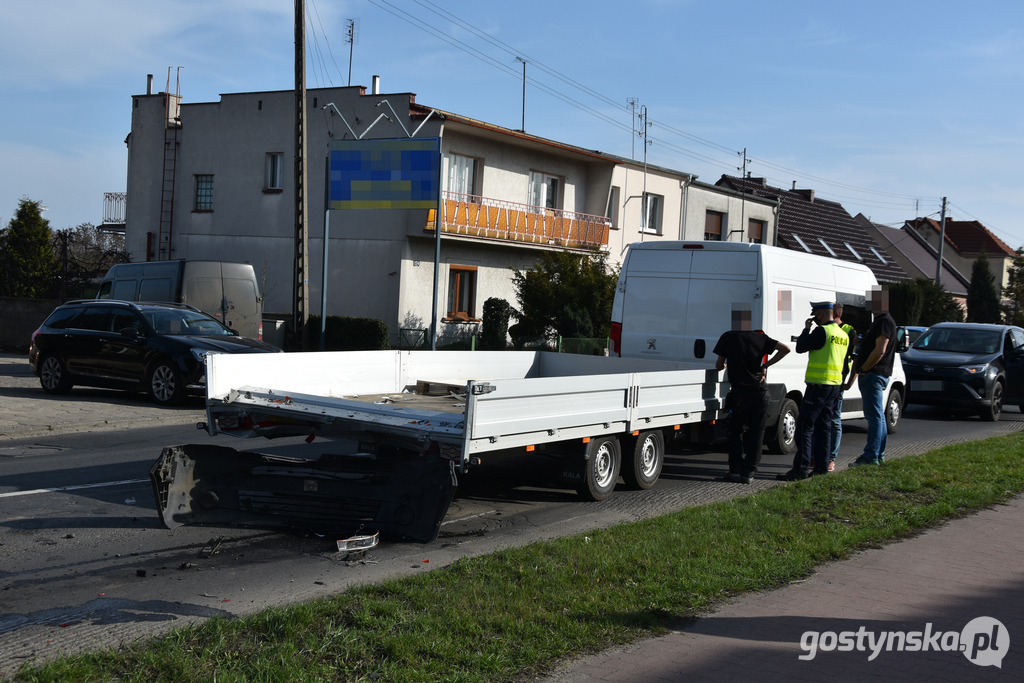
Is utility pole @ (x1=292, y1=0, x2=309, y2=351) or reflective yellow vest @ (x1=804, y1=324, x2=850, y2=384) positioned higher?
utility pole @ (x1=292, y1=0, x2=309, y2=351)

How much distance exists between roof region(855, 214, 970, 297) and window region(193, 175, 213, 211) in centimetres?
4322

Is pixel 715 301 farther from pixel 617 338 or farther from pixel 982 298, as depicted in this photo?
pixel 982 298

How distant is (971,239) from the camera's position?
228 feet

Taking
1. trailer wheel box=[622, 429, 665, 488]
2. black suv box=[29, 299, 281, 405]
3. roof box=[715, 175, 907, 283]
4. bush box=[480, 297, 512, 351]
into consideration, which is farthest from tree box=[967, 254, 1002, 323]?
trailer wheel box=[622, 429, 665, 488]

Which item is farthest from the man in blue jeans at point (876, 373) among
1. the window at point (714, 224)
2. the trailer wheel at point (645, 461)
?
the window at point (714, 224)

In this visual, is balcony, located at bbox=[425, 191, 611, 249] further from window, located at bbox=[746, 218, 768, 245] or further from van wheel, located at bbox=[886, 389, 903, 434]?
van wheel, located at bbox=[886, 389, 903, 434]

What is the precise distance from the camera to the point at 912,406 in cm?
1862

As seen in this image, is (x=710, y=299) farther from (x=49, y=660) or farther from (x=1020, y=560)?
(x=49, y=660)

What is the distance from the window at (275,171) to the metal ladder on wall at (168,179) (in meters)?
4.00

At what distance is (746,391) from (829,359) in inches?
41.8

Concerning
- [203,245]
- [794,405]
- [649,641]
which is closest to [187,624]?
[649,641]

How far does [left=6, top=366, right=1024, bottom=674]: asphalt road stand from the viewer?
4.62m

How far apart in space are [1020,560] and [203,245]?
1109 inches

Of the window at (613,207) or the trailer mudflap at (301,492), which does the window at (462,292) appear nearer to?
the window at (613,207)
